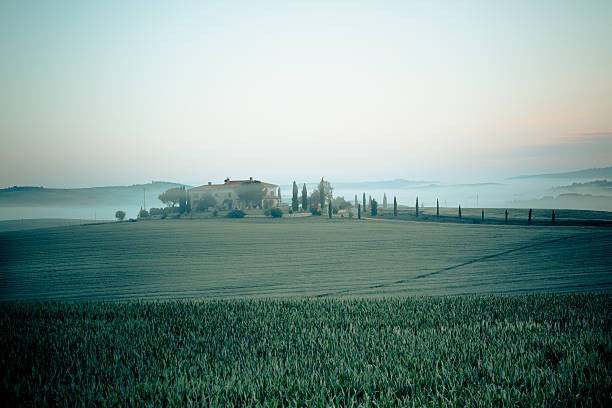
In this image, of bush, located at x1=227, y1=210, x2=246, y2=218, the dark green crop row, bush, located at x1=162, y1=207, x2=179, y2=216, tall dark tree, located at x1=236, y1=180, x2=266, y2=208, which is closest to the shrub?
bush, located at x1=162, y1=207, x2=179, y2=216

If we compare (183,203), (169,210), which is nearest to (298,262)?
(183,203)

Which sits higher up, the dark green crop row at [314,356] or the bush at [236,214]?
the bush at [236,214]

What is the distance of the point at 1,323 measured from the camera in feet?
24.0

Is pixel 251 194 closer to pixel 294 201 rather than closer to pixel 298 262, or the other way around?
pixel 294 201

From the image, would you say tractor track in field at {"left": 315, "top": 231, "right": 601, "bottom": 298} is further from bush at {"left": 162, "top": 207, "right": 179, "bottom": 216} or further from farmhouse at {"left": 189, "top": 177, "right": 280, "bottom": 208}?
bush at {"left": 162, "top": 207, "right": 179, "bottom": 216}

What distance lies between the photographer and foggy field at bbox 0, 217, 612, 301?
64.5 ft

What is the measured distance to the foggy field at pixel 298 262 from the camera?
1967 cm

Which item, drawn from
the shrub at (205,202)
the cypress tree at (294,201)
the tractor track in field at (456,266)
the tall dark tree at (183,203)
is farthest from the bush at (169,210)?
the tractor track in field at (456,266)

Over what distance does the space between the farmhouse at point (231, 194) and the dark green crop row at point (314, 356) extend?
52792 millimetres

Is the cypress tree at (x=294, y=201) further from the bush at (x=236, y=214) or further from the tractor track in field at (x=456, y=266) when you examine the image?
the tractor track in field at (x=456, y=266)

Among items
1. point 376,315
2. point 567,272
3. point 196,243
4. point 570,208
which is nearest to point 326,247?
point 196,243

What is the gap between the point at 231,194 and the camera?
209 feet

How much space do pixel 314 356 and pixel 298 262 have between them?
23388 millimetres

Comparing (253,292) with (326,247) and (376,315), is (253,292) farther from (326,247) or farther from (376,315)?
(326,247)
